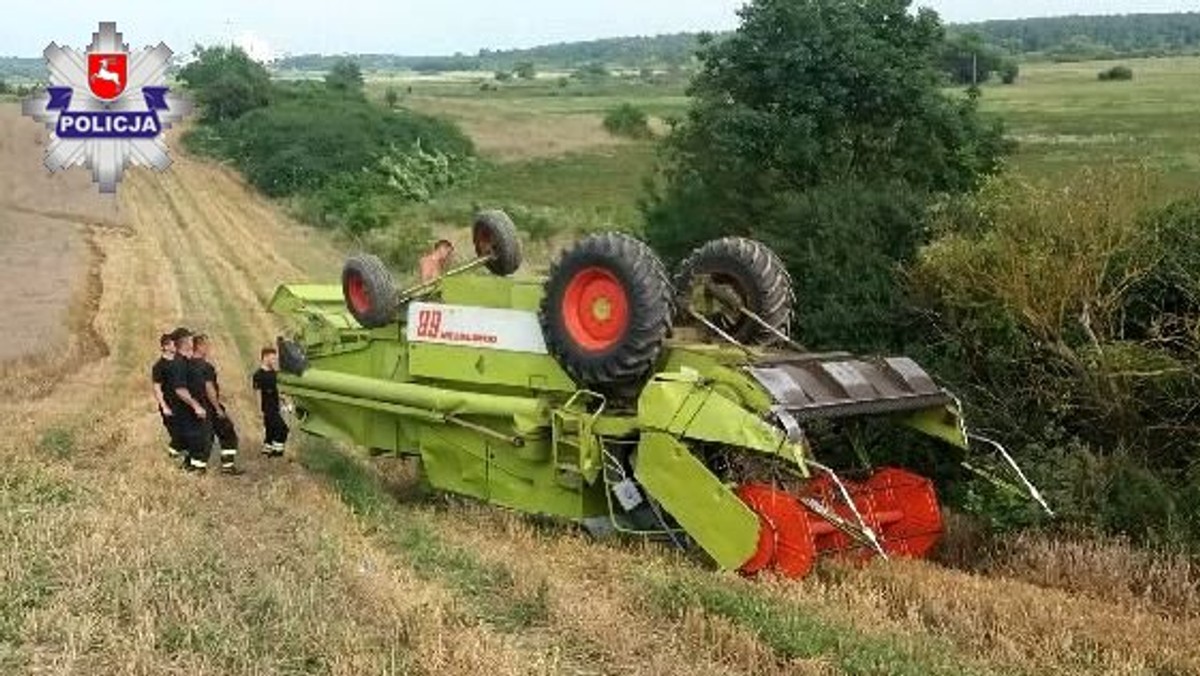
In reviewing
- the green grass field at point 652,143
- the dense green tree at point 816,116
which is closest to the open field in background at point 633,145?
the green grass field at point 652,143

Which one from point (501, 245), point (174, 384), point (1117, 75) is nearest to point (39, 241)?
point (174, 384)

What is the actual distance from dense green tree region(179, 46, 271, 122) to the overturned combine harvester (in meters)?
58.3

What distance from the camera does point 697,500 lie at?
9117mm

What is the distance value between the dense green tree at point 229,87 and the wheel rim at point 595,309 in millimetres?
59743

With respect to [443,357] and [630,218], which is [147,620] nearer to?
[443,357]

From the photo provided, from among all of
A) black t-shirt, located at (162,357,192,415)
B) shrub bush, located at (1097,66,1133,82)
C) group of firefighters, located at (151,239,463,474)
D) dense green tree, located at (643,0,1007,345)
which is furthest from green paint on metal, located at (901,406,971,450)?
shrub bush, located at (1097,66,1133,82)

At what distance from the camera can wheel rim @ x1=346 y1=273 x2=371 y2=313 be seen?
38.6ft

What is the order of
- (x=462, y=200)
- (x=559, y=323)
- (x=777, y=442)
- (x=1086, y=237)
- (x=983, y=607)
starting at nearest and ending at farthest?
(x=983, y=607), (x=777, y=442), (x=559, y=323), (x=1086, y=237), (x=462, y=200)

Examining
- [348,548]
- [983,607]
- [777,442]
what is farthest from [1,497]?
[983,607]

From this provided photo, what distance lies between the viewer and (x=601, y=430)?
9914mm

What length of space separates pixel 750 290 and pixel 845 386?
1560mm

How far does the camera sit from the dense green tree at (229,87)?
68750 millimetres

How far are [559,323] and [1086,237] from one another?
3.92 m

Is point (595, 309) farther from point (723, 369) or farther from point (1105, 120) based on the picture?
point (1105, 120)
